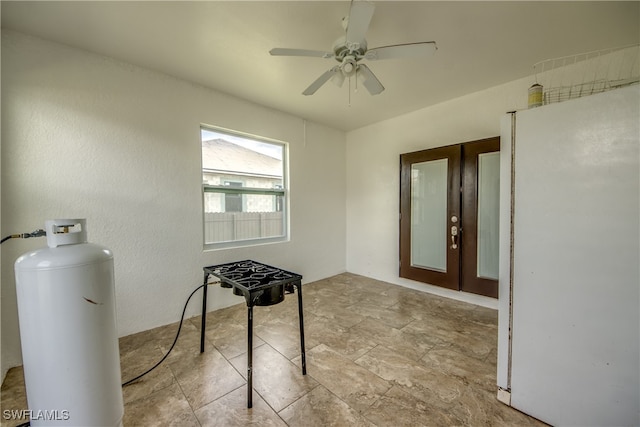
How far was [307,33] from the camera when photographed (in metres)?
2.04

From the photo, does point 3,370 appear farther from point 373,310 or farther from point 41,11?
point 373,310

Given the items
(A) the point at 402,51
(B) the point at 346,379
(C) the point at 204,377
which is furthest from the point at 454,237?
(C) the point at 204,377

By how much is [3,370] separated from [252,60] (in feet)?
11.0

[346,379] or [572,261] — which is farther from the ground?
[572,261]

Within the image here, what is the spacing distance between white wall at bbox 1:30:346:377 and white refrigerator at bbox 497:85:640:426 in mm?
2940

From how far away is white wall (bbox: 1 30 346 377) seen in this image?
6.48 feet

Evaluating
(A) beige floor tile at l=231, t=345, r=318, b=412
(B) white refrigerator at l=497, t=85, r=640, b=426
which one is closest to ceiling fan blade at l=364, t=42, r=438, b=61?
(B) white refrigerator at l=497, t=85, r=640, b=426

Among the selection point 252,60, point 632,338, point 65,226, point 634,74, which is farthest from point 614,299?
point 252,60

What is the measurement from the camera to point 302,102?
3375 millimetres

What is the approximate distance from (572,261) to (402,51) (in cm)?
169

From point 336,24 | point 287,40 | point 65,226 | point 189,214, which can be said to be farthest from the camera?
point 189,214

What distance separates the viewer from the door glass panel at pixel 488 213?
3.00 metres

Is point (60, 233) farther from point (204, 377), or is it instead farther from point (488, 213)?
point (488, 213)

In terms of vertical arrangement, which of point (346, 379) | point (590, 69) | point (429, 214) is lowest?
point (346, 379)
